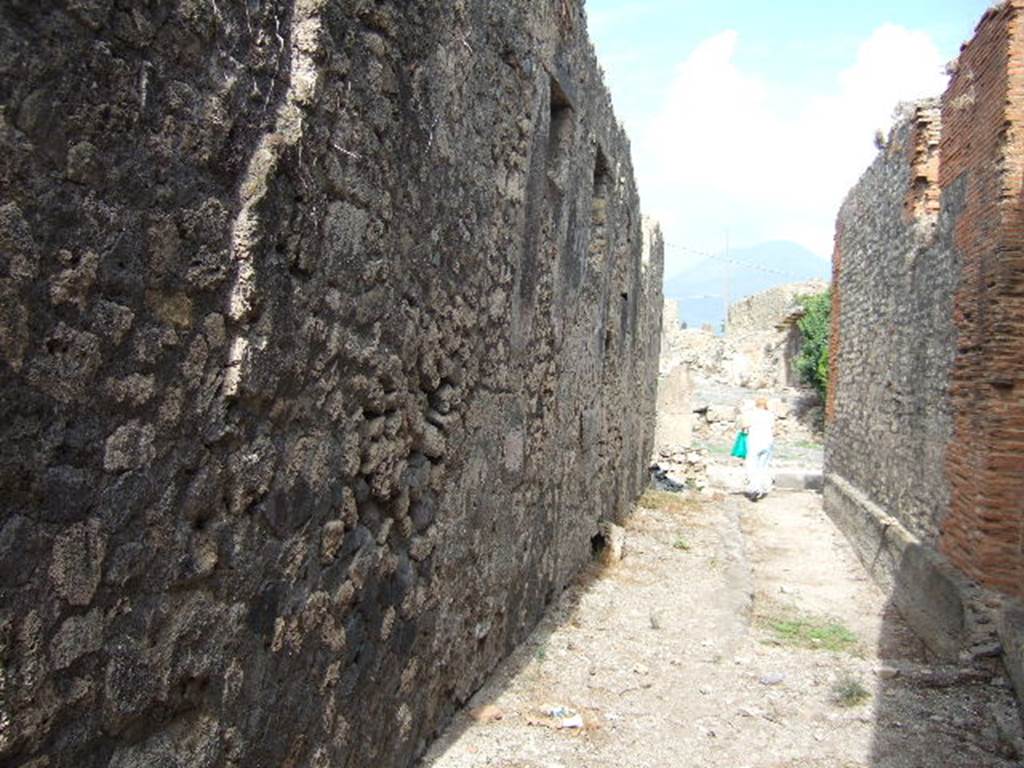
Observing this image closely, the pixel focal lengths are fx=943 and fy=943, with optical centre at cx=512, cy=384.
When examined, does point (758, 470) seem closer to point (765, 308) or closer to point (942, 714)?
point (942, 714)

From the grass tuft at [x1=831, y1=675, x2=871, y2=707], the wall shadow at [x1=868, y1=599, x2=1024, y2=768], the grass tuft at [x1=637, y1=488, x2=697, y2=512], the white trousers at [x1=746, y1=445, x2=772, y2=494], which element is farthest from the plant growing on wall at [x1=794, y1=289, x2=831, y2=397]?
the grass tuft at [x1=831, y1=675, x2=871, y2=707]

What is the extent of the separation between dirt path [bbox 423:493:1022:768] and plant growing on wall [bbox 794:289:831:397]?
15.5 metres

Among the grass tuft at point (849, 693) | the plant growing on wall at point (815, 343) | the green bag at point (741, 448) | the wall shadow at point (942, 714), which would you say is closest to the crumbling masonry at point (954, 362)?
the wall shadow at point (942, 714)

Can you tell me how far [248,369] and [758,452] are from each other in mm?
12122

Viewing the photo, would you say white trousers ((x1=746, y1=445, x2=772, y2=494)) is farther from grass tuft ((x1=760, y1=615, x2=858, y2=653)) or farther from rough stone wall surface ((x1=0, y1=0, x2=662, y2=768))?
rough stone wall surface ((x1=0, y1=0, x2=662, y2=768))

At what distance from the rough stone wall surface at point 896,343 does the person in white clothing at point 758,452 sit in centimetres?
112

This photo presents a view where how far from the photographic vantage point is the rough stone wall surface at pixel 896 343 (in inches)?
284

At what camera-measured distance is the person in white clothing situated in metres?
13.4

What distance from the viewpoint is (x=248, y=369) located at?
6.77ft

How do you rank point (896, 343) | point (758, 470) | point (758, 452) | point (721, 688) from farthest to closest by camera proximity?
point (758, 470)
point (758, 452)
point (896, 343)
point (721, 688)

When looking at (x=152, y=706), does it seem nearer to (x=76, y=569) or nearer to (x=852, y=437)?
(x=76, y=569)

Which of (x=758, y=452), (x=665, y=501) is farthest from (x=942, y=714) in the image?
(x=758, y=452)

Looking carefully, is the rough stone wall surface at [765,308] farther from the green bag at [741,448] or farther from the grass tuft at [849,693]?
the grass tuft at [849,693]

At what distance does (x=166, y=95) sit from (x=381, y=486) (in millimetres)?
1455
